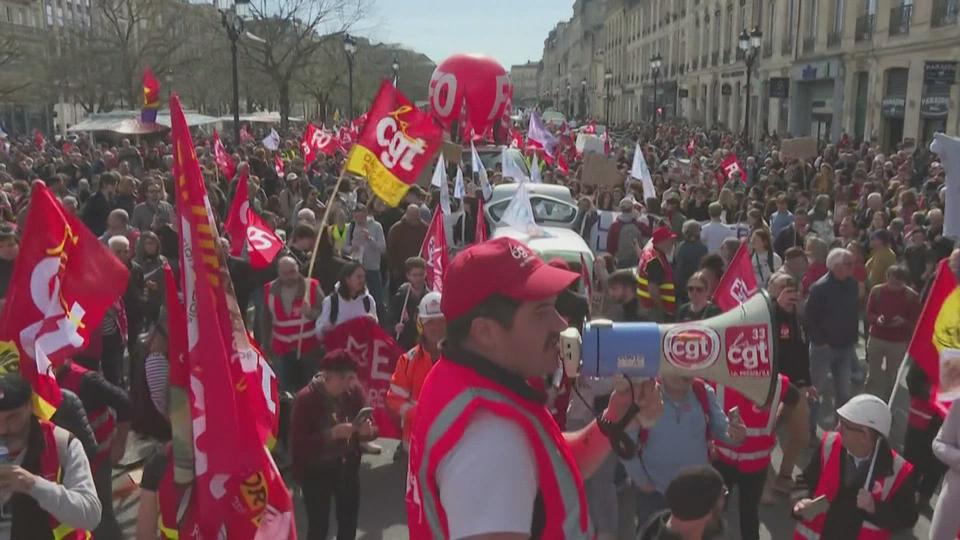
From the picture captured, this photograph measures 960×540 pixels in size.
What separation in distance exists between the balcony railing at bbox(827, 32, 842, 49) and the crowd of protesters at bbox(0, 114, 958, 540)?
66.9ft

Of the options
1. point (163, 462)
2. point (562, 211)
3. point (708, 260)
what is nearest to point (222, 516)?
point (163, 462)

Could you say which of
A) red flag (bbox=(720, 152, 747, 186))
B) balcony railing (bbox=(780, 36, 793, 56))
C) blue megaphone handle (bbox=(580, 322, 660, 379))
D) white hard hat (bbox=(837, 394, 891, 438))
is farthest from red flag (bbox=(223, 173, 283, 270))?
balcony railing (bbox=(780, 36, 793, 56))

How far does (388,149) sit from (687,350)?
5920mm

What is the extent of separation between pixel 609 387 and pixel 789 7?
37.5m

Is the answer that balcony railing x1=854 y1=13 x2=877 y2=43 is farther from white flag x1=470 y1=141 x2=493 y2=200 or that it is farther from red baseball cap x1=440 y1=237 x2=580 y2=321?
red baseball cap x1=440 y1=237 x2=580 y2=321

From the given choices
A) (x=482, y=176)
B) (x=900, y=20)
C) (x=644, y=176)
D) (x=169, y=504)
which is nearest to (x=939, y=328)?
(x=169, y=504)

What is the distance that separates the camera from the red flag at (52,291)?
3.97 m

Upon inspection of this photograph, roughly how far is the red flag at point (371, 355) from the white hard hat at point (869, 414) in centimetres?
340

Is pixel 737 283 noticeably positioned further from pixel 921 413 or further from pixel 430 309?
pixel 430 309

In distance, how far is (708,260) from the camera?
7.01m

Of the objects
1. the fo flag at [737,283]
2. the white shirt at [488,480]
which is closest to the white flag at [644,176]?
the fo flag at [737,283]

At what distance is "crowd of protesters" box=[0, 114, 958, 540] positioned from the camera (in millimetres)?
4297

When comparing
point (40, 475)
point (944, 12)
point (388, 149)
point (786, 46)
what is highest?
point (786, 46)

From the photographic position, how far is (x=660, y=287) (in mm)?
8250
